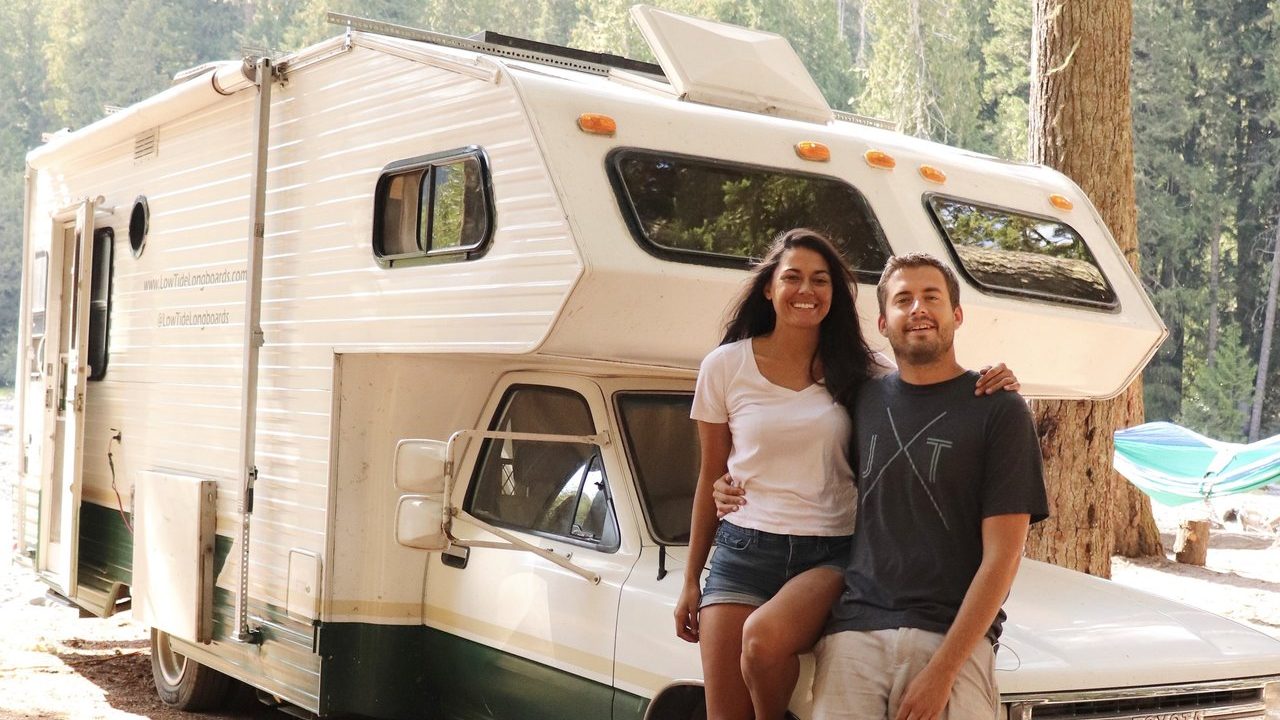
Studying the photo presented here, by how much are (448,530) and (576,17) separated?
46.6m

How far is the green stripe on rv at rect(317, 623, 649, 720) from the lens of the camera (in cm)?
479

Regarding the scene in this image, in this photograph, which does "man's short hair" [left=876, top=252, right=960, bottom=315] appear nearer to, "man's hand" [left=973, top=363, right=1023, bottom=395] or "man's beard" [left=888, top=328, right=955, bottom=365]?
"man's beard" [left=888, top=328, right=955, bottom=365]

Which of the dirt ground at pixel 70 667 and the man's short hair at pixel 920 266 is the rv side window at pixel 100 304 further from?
the man's short hair at pixel 920 266

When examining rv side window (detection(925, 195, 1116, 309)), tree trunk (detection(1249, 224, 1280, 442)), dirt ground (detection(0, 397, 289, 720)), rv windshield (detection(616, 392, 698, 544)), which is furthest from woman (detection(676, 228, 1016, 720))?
tree trunk (detection(1249, 224, 1280, 442))

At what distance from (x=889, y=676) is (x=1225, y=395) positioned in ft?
111

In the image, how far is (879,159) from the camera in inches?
191

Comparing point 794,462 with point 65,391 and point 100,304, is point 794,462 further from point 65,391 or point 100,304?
point 65,391

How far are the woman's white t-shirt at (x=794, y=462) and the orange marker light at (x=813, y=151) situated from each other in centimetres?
145

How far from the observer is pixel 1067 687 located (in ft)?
11.5

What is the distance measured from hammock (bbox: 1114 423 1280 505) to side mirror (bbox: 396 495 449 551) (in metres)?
8.79

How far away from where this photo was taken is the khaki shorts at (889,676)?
119 inches

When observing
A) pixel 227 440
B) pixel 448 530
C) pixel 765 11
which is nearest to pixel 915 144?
pixel 448 530

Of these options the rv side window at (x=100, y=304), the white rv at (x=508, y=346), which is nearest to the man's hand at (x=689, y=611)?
the white rv at (x=508, y=346)

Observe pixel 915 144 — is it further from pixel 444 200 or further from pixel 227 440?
pixel 227 440
